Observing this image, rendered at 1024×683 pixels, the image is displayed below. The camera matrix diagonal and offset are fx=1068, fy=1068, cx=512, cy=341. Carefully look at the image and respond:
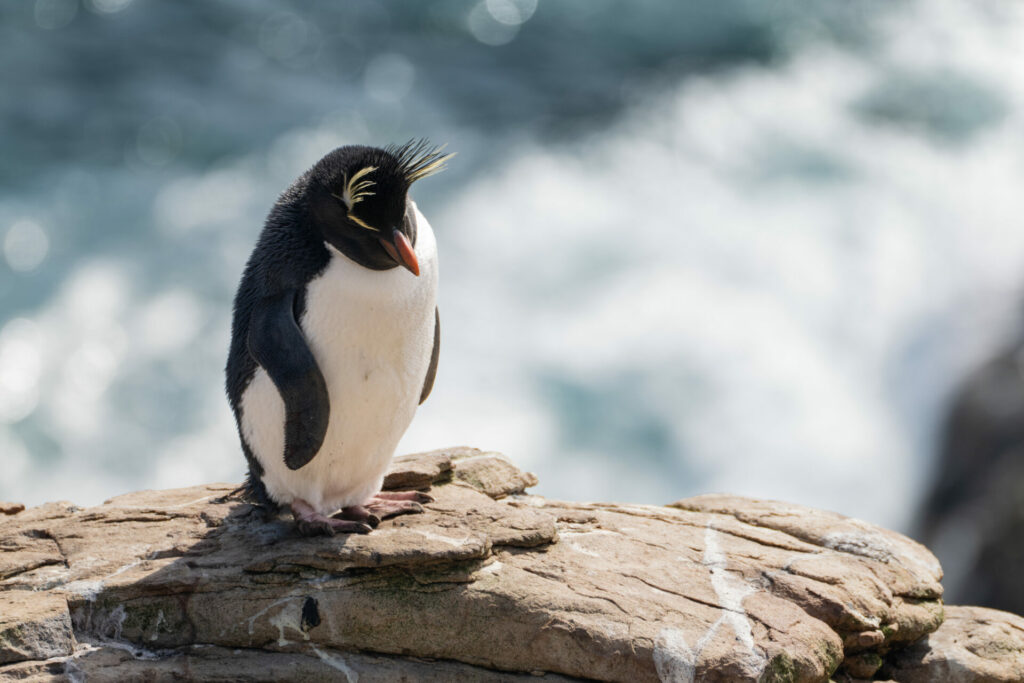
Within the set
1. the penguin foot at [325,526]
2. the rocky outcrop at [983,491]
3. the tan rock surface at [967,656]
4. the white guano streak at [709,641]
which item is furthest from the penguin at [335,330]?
the rocky outcrop at [983,491]

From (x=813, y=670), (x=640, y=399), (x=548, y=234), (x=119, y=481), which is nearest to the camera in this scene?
(x=813, y=670)

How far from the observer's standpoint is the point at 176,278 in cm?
1163

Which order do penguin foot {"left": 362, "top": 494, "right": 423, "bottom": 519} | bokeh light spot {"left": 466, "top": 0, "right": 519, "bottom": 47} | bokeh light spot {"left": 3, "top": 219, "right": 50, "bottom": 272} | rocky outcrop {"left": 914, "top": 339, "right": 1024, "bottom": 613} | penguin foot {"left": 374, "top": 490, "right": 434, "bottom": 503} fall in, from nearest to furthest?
penguin foot {"left": 362, "top": 494, "right": 423, "bottom": 519} → penguin foot {"left": 374, "top": 490, "right": 434, "bottom": 503} → rocky outcrop {"left": 914, "top": 339, "right": 1024, "bottom": 613} → bokeh light spot {"left": 3, "top": 219, "right": 50, "bottom": 272} → bokeh light spot {"left": 466, "top": 0, "right": 519, "bottom": 47}

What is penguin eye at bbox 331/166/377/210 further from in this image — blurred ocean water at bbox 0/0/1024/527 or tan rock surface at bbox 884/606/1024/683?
blurred ocean water at bbox 0/0/1024/527

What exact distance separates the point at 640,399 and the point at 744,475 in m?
1.34

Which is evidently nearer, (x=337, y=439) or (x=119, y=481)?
(x=337, y=439)

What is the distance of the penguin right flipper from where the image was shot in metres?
3.17

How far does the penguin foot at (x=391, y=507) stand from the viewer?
140 inches

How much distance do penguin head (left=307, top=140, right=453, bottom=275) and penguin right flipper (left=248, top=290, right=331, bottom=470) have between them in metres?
0.25

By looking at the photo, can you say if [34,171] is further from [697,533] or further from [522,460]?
[697,533]

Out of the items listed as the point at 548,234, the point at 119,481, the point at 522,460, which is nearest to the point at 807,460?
the point at 522,460

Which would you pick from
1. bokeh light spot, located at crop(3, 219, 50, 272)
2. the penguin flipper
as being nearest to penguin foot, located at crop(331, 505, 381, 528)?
the penguin flipper

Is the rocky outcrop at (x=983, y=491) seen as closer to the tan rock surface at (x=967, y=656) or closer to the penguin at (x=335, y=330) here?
the tan rock surface at (x=967, y=656)

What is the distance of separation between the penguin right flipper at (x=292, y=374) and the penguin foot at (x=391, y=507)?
1.34ft
